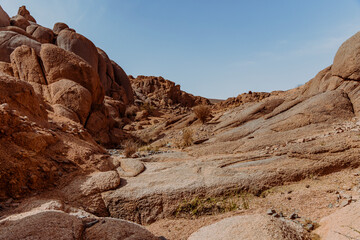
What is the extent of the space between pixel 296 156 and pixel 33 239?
421cm

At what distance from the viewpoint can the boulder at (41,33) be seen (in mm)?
19798

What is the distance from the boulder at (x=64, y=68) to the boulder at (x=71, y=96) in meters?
0.41

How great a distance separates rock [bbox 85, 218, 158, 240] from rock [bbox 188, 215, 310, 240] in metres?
0.65

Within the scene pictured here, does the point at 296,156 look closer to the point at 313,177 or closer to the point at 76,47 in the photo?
the point at 313,177

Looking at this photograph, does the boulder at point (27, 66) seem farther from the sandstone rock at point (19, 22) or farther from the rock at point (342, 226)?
the sandstone rock at point (19, 22)

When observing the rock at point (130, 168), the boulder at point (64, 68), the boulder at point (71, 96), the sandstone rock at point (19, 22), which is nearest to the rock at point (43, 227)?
the rock at point (130, 168)

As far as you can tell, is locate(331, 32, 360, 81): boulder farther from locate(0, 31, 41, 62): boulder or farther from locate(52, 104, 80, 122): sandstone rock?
locate(0, 31, 41, 62): boulder

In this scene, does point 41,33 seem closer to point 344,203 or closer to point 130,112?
point 130,112

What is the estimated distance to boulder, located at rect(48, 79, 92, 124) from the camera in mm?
8797

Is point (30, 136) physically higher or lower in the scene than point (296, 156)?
higher

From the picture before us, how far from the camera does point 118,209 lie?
3254mm

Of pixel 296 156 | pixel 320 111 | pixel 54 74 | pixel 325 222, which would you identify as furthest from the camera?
pixel 54 74

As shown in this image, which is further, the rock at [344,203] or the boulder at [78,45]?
the boulder at [78,45]

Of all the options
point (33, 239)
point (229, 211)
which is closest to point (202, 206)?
point (229, 211)
